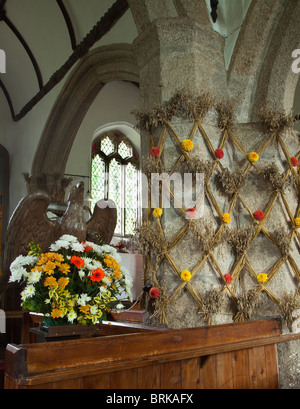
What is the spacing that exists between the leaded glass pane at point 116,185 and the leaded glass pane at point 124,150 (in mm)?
251

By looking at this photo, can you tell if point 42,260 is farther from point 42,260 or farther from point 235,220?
point 235,220

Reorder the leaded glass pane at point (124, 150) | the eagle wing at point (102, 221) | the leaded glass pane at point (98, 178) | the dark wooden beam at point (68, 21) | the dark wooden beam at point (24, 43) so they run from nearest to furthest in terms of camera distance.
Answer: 1. the eagle wing at point (102, 221)
2. the dark wooden beam at point (68, 21)
3. the dark wooden beam at point (24, 43)
4. the leaded glass pane at point (98, 178)
5. the leaded glass pane at point (124, 150)

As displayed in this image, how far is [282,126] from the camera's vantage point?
2793 millimetres

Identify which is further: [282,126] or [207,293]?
[282,126]

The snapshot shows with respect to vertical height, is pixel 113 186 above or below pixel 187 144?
above

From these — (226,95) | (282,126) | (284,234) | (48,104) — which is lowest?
(284,234)

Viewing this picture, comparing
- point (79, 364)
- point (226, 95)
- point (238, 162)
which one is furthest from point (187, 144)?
point (79, 364)

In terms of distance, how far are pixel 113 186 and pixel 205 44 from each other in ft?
21.5

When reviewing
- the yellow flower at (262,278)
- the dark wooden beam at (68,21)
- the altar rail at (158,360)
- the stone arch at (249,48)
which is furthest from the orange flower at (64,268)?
the dark wooden beam at (68,21)

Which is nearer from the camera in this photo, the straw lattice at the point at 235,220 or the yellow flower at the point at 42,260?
the yellow flower at the point at 42,260

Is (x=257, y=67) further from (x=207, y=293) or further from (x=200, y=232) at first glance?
(x=207, y=293)

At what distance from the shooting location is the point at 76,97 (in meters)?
6.55
